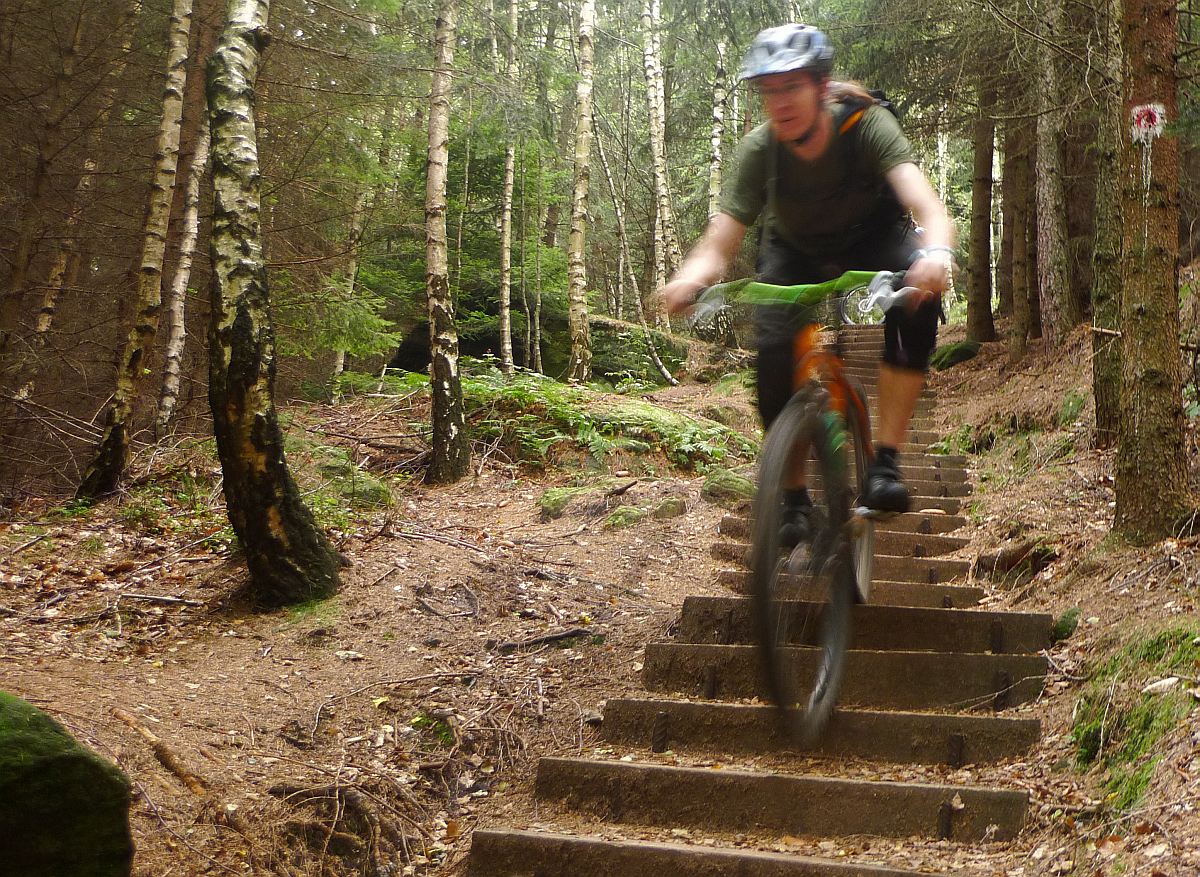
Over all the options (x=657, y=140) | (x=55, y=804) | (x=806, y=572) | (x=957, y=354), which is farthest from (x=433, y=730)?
(x=657, y=140)

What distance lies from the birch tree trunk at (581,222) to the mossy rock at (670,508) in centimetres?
721

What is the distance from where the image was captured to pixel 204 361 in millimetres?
11133

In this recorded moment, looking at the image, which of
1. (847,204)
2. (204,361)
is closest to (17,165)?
(204,361)

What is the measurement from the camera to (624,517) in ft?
25.8

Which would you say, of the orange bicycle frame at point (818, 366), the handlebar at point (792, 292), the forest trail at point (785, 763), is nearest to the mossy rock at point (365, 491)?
the forest trail at point (785, 763)

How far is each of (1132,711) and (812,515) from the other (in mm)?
1262

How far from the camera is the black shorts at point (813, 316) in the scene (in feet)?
10.6

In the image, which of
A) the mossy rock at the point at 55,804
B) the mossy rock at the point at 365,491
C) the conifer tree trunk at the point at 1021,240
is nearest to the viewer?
the mossy rock at the point at 55,804

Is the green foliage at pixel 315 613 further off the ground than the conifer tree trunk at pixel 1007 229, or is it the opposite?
the conifer tree trunk at pixel 1007 229

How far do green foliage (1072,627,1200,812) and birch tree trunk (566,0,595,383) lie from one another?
12211mm

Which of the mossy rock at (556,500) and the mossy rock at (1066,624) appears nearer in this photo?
the mossy rock at (1066,624)

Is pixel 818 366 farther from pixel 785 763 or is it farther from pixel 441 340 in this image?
pixel 441 340

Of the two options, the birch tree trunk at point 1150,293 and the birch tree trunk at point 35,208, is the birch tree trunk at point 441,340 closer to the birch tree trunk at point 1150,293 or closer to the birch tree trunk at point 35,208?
the birch tree trunk at point 35,208

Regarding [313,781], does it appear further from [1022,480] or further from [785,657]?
[1022,480]
